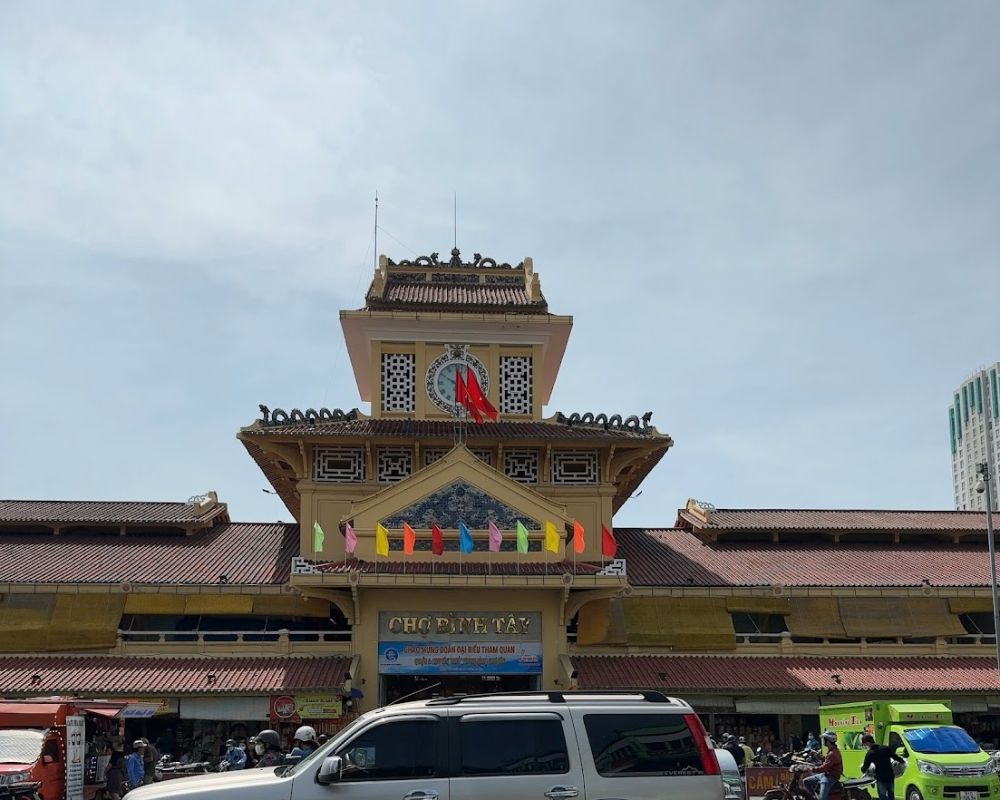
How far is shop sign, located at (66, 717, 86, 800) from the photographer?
20781mm

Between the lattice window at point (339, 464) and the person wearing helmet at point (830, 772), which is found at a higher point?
the lattice window at point (339, 464)

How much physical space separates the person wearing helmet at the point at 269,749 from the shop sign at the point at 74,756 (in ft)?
12.4

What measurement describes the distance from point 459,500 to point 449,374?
5.32 m

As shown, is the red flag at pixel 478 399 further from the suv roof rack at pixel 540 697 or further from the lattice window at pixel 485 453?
the suv roof rack at pixel 540 697

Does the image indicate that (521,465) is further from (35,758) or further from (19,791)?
(19,791)

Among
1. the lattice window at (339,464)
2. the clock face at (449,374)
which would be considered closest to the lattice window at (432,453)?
the clock face at (449,374)

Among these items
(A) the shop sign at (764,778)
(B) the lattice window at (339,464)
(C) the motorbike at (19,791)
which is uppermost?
(B) the lattice window at (339,464)

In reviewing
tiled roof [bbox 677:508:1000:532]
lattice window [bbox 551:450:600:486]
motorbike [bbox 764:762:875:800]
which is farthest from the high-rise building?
motorbike [bbox 764:762:875:800]

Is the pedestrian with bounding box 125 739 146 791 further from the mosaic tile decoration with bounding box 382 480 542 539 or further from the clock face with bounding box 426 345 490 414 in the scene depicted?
the clock face with bounding box 426 345 490 414

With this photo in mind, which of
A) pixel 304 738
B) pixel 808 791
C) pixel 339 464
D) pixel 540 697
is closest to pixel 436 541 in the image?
pixel 339 464

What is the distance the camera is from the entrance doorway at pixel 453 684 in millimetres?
30875

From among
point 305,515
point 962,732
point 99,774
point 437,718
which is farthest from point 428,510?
point 437,718

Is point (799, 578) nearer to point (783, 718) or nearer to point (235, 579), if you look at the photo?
point (783, 718)

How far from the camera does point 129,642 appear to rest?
2972 cm
